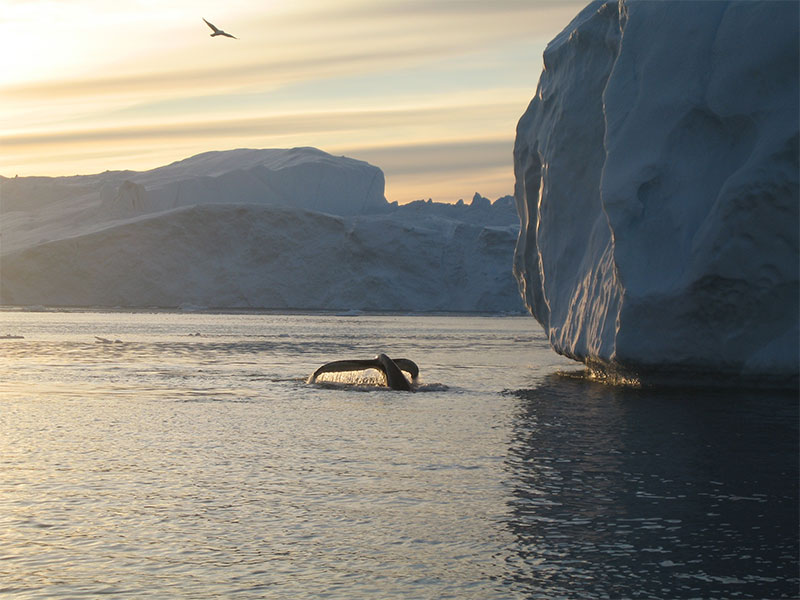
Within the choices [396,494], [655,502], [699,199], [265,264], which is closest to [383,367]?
[699,199]

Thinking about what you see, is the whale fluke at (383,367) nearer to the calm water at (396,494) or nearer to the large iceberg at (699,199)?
the calm water at (396,494)

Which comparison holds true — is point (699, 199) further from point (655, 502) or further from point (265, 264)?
point (265, 264)

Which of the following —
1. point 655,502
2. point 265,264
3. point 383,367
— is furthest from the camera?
point 265,264

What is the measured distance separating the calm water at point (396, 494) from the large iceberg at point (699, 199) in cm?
163

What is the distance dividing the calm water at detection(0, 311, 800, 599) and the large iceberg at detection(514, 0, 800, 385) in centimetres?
163

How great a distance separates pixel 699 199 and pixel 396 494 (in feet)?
52.0

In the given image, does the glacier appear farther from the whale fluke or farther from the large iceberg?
the whale fluke

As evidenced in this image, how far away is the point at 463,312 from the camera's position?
118125 mm

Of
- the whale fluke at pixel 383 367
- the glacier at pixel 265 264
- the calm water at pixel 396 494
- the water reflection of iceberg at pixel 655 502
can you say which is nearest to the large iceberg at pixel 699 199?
the calm water at pixel 396 494

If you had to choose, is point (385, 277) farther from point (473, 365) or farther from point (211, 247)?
point (473, 365)

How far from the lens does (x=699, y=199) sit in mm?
26172

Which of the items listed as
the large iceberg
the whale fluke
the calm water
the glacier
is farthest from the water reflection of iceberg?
the glacier

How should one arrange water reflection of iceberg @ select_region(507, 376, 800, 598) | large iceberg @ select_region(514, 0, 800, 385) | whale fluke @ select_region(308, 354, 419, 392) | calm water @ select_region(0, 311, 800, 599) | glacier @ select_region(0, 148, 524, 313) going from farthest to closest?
glacier @ select_region(0, 148, 524, 313) → whale fluke @ select_region(308, 354, 419, 392) → large iceberg @ select_region(514, 0, 800, 385) → water reflection of iceberg @ select_region(507, 376, 800, 598) → calm water @ select_region(0, 311, 800, 599)

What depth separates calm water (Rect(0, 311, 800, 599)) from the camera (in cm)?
967
